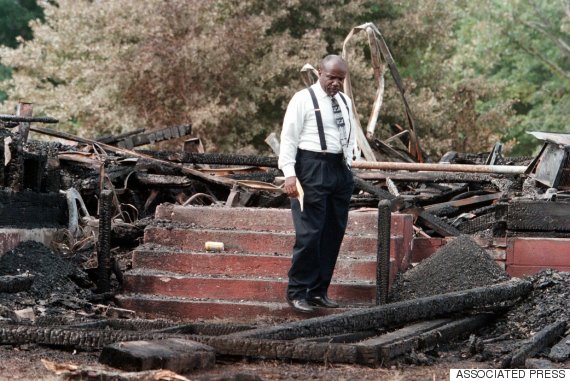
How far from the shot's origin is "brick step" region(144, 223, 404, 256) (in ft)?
34.1

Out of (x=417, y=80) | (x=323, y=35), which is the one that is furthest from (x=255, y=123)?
(x=417, y=80)

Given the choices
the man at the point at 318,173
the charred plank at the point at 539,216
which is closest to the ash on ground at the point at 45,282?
the man at the point at 318,173

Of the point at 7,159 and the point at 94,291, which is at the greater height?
the point at 7,159

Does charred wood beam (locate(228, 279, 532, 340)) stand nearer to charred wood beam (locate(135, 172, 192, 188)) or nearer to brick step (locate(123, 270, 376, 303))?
brick step (locate(123, 270, 376, 303))

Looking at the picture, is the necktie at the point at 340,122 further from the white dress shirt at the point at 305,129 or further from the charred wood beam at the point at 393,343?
the charred wood beam at the point at 393,343

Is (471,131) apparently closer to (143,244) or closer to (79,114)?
(79,114)

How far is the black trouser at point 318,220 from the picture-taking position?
9.07 meters

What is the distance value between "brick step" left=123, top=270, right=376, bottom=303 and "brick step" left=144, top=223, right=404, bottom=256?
48 centimetres

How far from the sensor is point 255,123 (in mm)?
26609

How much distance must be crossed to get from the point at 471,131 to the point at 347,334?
21.9 metres

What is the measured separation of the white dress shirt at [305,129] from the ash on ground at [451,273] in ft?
4.26

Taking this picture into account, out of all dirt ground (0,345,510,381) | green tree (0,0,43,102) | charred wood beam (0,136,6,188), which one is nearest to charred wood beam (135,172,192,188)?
charred wood beam (0,136,6,188)

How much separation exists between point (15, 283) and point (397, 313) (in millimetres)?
3255

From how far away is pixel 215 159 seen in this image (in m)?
13.1
